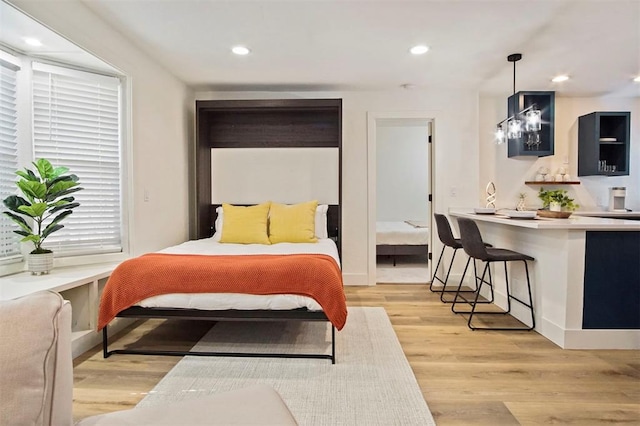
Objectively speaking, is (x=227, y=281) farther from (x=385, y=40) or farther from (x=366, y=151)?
(x=366, y=151)

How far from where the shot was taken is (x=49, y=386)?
763 millimetres

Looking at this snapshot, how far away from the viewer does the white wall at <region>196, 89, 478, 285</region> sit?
4305 millimetres

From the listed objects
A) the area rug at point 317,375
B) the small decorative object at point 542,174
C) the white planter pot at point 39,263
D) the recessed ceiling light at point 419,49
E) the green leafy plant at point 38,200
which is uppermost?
the recessed ceiling light at point 419,49

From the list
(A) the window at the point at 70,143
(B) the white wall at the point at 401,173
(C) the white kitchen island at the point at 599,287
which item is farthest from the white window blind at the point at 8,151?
(B) the white wall at the point at 401,173

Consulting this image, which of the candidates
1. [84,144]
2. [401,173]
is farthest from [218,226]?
[401,173]

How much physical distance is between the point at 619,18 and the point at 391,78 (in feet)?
6.30

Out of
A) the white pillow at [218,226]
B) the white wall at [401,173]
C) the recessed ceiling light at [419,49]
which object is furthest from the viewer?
the white wall at [401,173]

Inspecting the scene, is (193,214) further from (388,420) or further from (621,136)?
(621,136)

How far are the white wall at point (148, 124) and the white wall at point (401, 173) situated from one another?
4074mm

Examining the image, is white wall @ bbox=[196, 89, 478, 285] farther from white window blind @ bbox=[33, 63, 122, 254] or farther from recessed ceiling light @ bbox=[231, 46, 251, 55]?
white window blind @ bbox=[33, 63, 122, 254]

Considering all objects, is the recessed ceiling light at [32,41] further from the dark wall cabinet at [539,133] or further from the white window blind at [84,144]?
the dark wall cabinet at [539,133]

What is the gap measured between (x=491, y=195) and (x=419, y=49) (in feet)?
7.33

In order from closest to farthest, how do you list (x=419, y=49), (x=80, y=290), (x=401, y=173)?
1. (x=80, y=290)
2. (x=419, y=49)
3. (x=401, y=173)

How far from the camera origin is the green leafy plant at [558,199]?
4078 millimetres
